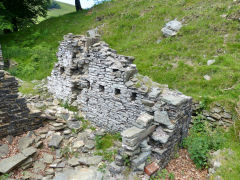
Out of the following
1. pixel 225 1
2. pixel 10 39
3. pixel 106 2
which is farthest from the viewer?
pixel 106 2

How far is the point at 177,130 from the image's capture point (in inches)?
259

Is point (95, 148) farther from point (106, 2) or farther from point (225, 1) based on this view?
point (106, 2)

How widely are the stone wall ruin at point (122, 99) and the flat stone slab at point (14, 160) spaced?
2932 millimetres

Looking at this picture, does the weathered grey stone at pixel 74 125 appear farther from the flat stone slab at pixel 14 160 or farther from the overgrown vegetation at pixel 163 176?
the overgrown vegetation at pixel 163 176

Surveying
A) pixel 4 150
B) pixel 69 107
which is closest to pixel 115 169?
pixel 4 150

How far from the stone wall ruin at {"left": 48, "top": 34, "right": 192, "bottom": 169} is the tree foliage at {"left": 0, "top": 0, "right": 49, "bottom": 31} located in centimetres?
1387

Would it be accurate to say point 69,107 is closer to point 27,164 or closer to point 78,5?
point 27,164

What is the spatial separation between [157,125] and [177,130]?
0.76 meters

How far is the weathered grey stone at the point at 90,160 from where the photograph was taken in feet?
20.8

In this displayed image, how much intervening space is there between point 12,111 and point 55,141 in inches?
77.7

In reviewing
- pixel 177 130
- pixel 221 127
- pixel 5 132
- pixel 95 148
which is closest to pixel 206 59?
pixel 221 127

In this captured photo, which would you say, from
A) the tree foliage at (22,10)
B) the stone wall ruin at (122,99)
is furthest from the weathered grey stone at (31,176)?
the tree foliage at (22,10)

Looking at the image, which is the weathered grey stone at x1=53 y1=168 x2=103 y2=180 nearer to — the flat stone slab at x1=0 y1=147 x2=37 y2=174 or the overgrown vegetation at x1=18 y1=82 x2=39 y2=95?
the flat stone slab at x1=0 y1=147 x2=37 y2=174

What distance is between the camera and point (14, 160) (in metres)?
5.92
